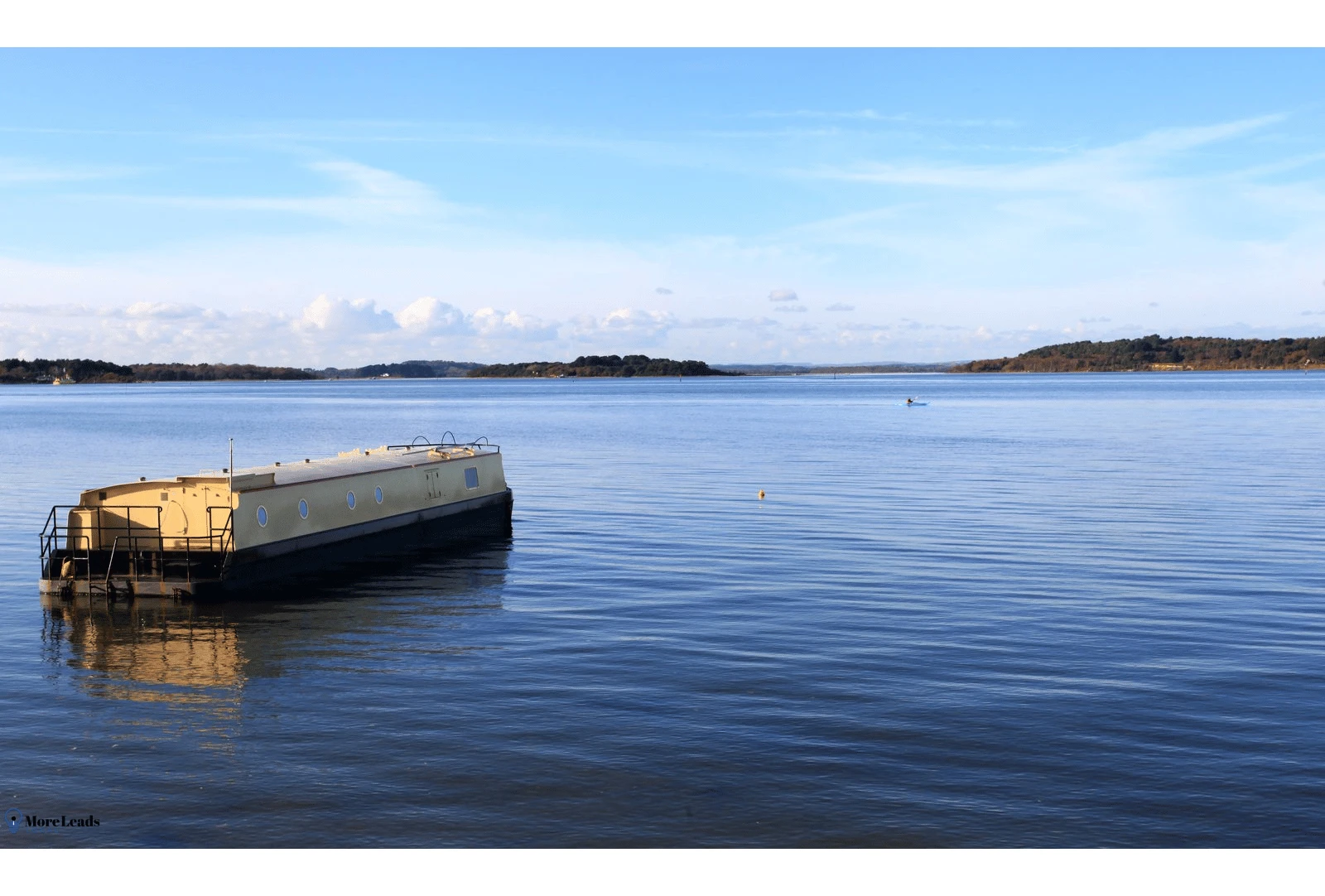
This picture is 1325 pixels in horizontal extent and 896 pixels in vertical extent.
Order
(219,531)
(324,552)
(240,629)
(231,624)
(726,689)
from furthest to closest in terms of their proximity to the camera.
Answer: (324,552) < (219,531) < (231,624) < (240,629) < (726,689)

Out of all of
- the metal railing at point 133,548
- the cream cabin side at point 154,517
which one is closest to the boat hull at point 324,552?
the metal railing at point 133,548

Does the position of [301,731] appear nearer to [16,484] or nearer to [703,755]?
[703,755]

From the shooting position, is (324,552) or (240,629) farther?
(324,552)

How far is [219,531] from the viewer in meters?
29.5

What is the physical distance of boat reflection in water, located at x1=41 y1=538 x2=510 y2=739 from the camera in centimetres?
2141

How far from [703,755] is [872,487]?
38.6 meters

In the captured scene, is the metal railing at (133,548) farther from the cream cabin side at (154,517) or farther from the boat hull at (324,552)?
the boat hull at (324,552)

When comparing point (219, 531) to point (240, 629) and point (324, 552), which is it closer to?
point (324, 552)

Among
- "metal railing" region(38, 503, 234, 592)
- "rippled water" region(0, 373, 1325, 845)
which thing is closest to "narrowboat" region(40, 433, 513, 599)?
"metal railing" region(38, 503, 234, 592)

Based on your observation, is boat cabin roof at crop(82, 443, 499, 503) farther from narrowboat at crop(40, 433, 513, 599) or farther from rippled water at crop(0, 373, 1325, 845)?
rippled water at crop(0, 373, 1325, 845)

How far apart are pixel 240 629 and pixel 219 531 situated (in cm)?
458

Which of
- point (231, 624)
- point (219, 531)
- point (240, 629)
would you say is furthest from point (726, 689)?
point (219, 531)

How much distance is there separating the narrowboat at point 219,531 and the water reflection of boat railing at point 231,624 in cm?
57

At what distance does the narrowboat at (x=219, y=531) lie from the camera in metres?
28.9
